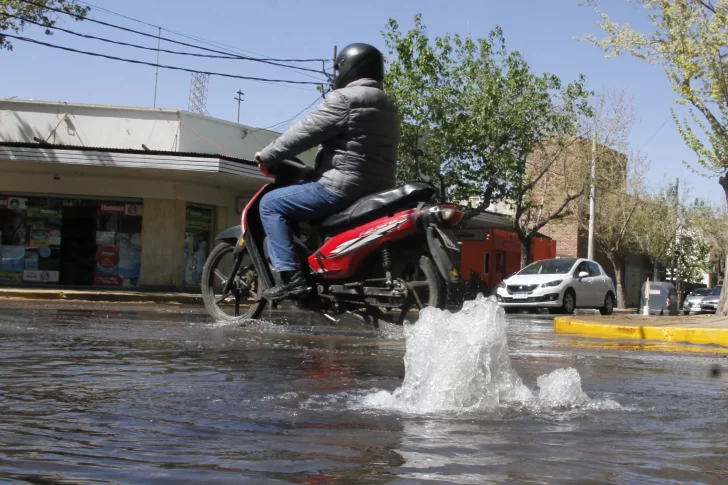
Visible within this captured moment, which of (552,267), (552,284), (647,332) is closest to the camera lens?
(647,332)

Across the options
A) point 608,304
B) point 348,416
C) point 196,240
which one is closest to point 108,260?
point 196,240

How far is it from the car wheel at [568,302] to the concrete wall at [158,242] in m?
11.8

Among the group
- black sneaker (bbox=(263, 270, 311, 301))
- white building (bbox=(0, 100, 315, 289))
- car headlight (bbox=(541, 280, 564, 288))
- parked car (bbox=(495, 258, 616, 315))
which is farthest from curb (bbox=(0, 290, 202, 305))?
black sneaker (bbox=(263, 270, 311, 301))

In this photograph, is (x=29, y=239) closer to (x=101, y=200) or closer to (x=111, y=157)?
(x=101, y=200)

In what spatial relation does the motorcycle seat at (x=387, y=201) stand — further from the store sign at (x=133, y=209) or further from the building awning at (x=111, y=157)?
the store sign at (x=133, y=209)

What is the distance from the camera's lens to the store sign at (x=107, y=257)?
26703 mm

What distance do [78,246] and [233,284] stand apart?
63.9 feet

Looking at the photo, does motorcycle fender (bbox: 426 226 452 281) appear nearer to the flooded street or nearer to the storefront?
the flooded street

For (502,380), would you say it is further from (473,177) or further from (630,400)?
(473,177)

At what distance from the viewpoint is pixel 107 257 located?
2673 centimetres

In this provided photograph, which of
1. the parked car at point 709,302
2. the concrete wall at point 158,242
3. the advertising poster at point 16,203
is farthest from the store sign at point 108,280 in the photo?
the parked car at point 709,302

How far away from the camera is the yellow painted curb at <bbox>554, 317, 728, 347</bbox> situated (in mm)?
9680

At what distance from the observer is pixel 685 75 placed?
17.5 metres

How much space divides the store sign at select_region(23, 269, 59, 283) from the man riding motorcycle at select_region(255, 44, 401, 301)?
20.9 m
